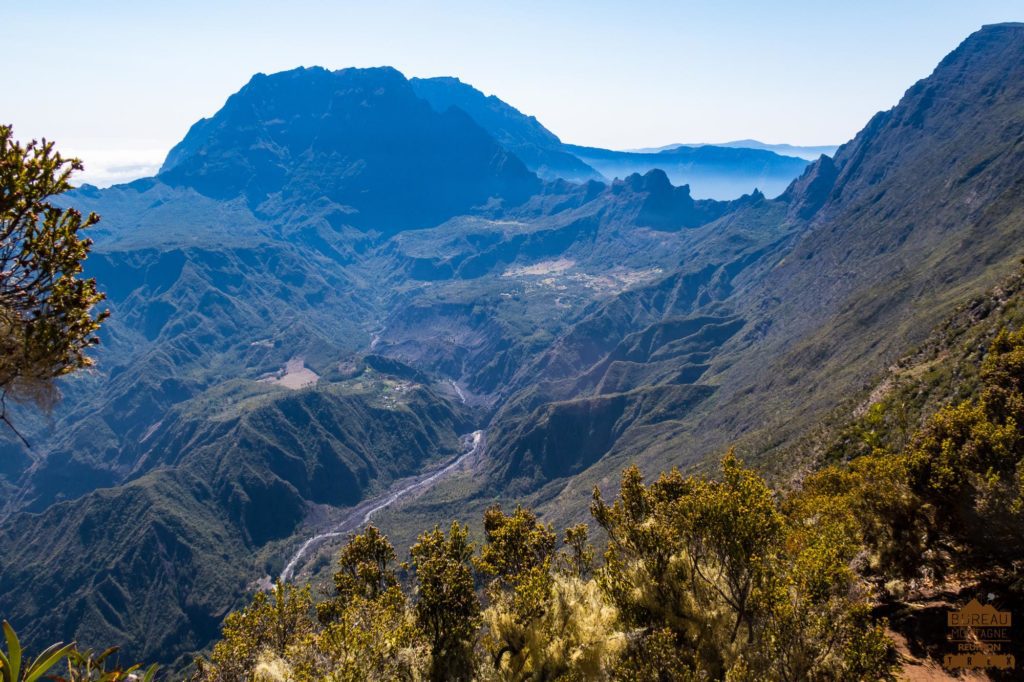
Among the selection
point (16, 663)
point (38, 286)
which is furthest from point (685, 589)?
point (38, 286)

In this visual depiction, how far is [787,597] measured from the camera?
67.3 ft

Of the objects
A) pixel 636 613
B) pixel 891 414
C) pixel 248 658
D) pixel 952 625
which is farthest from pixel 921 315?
pixel 248 658

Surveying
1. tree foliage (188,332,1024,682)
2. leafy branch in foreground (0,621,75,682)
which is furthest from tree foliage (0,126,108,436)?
tree foliage (188,332,1024,682)

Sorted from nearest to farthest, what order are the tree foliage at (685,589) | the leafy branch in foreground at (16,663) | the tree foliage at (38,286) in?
1. the leafy branch in foreground at (16,663)
2. the tree foliage at (38,286)
3. the tree foliage at (685,589)

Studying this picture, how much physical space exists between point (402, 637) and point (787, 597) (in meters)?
15.6

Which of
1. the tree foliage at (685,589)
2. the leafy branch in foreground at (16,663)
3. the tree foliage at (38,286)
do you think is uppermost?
the tree foliage at (38,286)

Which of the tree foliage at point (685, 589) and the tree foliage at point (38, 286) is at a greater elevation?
the tree foliage at point (38, 286)

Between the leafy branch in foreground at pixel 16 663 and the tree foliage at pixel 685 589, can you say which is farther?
the tree foliage at pixel 685 589

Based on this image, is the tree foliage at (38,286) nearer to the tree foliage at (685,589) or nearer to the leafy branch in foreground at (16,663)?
the leafy branch in foreground at (16,663)

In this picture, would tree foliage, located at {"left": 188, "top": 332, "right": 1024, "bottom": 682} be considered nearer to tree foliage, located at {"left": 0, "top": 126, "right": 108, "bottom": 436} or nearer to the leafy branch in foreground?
the leafy branch in foreground

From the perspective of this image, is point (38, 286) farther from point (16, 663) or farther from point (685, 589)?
point (685, 589)

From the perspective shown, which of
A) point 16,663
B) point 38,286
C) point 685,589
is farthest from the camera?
point 685,589

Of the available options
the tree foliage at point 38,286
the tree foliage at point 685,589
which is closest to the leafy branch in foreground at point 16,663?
the tree foliage at point 38,286

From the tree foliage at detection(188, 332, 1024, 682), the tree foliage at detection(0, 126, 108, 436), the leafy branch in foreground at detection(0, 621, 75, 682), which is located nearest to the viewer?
the leafy branch in foreground at detection(0, 621, 75, 682)
